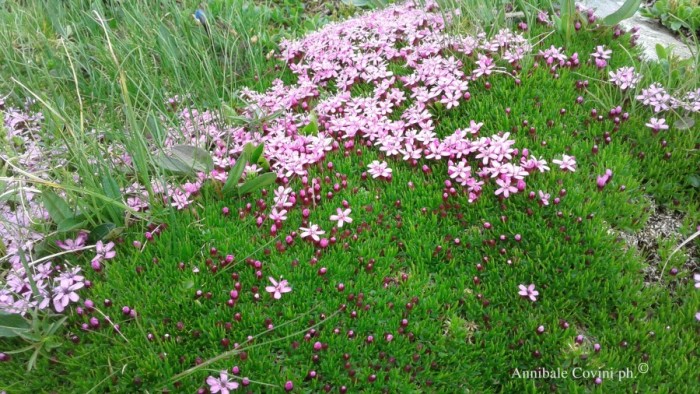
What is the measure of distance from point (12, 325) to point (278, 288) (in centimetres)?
150

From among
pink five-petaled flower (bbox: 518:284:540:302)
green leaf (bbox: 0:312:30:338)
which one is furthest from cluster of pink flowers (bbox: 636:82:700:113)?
green leaf (bbox: 0:312:30:338)

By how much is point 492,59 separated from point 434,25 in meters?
0.93

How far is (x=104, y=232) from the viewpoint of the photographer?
3.60 meters

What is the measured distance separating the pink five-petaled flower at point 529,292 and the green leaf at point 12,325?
2861 millimetres

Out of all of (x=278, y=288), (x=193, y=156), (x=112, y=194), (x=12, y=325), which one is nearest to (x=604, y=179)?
(x=278, y=288)

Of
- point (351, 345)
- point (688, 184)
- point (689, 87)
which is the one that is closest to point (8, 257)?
point (351, 345)

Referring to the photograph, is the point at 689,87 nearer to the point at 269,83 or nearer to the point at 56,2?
the point at 269,83

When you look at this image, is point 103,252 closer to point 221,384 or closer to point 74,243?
point 74,243

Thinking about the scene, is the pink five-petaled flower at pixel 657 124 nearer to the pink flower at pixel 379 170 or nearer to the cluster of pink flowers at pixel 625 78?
the cluster of pink flowers at pixel 625 78

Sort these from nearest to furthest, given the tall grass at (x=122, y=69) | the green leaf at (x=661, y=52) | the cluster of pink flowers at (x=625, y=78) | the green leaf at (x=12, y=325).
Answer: the green leaf at (x=12, y=325)
the tall grass at (x=122, y=69)
the cluster of pink flowers at (x=625, y=78)
the green leaf at (x=661, y=52)

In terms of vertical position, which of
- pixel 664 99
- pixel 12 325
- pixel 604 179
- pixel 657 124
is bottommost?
pixel 12 325

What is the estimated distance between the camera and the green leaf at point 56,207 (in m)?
3.53

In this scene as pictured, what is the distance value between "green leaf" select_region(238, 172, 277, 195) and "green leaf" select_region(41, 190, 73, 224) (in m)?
1.13

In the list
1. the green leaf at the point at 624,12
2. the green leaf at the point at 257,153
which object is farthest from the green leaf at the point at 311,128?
the green leaf at the point at 624,12
